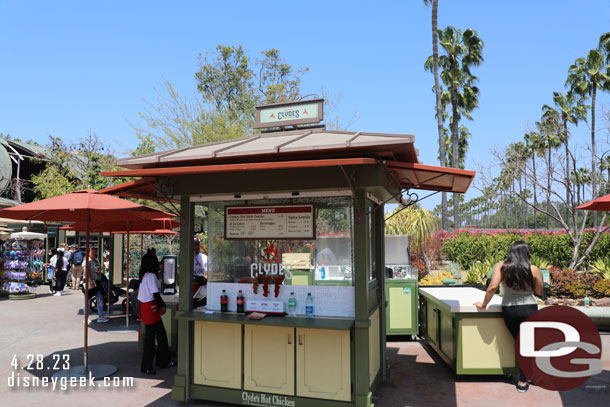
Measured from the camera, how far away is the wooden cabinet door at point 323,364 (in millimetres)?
4789

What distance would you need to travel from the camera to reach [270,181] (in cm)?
510

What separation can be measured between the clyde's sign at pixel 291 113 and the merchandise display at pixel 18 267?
1315 cm

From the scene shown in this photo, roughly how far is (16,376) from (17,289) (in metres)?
10.2

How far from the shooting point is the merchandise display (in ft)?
49.2

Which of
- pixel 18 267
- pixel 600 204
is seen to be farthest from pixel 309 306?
pixel 18 267

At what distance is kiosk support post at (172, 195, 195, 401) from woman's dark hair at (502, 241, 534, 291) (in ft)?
13.1

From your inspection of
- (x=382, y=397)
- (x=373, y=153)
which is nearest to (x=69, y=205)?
(x=373, y=153)

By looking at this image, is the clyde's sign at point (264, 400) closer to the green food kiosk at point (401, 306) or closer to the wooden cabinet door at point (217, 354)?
the wooden cabinet door at point (217, 354)

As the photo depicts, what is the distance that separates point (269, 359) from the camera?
5051mm

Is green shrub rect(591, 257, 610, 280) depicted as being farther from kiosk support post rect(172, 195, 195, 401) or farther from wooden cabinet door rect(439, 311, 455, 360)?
kiosk support post rect(172, 195, 195, 401)

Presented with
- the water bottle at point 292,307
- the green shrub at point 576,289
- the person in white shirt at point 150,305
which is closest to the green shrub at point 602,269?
the green shrub at point 576,289

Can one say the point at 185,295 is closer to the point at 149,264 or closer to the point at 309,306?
the point at 149,264

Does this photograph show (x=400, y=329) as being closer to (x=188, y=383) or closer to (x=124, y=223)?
(x=188, y=383)

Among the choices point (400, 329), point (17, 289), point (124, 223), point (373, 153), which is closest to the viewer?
point (373, 153)
